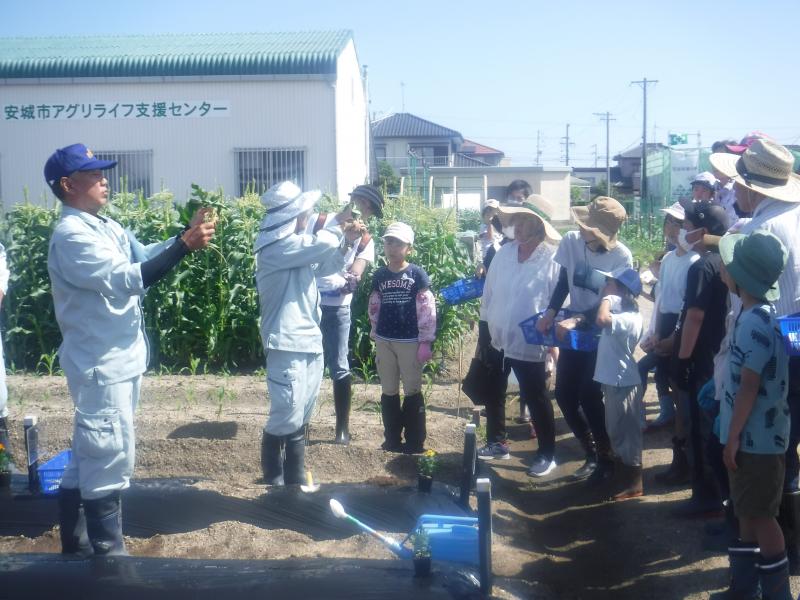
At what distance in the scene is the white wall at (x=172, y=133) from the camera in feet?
57.1

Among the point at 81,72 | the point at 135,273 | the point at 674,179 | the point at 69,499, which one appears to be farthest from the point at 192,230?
the point at 81,72

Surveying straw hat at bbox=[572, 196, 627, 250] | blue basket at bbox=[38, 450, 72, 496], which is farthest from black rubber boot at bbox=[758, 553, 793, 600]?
blue basket at bbox=[38, 450, 72, 496]

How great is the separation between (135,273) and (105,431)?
0.75 metres

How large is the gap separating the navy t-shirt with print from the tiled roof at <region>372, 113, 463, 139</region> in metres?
58.8

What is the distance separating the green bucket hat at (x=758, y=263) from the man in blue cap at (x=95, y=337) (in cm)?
238

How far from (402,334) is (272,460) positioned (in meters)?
1.56

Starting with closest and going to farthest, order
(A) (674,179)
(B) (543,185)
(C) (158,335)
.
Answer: (C) (158,335) → (A) (674,179) → (B) (543,185)

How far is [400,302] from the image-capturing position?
6.35m

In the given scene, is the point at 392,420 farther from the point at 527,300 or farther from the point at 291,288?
the point at 291,288

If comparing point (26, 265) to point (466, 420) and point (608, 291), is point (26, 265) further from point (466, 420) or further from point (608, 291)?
point (608, 291)

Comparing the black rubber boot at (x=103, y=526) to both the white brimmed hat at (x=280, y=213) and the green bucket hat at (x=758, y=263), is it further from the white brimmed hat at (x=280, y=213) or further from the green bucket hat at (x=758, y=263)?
the green bucket hat at (x=758, y=263)

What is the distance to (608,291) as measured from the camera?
18.4ft

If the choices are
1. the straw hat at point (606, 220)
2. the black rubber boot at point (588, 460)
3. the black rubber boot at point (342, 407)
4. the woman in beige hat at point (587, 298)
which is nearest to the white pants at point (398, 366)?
the black rubber boot at point (342, 407)

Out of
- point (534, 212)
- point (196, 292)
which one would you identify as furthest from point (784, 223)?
point (196, 292)
